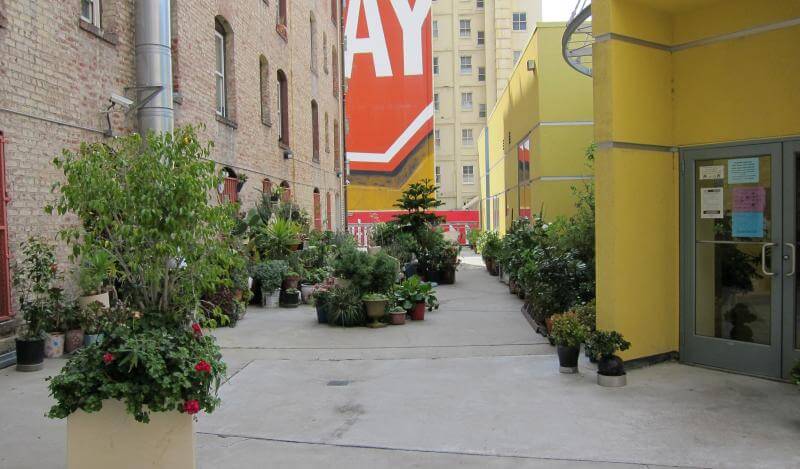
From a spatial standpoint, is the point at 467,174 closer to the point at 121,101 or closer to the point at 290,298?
the point at 290,298

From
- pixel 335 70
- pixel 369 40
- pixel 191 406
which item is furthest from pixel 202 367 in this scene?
pixel 369 40

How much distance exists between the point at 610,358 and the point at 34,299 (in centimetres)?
658

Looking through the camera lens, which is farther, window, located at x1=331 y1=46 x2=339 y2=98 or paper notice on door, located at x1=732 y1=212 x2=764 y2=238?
window, located at x1=331 y1=46 x2=339 y2=98

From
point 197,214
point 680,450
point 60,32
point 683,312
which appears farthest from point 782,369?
point 60,32

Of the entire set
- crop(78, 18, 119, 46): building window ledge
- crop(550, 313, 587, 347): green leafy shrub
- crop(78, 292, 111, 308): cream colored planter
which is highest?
crop(78, 18, 119, 46): building window ledge

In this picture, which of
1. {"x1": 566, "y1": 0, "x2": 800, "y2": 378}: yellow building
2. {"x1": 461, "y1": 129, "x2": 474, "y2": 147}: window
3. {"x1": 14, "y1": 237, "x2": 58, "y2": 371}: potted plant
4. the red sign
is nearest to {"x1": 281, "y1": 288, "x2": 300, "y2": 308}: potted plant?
{"x1": 14, "y1": 237, "x2": 58, "y2": 371}: potted plant

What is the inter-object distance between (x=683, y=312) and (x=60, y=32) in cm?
815

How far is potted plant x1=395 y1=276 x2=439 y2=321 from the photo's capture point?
35.9ft

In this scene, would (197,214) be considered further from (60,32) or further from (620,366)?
(60,32)

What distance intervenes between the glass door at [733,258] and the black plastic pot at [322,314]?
559 centimetres

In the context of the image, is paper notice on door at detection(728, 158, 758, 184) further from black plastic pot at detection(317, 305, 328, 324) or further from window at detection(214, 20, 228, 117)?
window at detection(214, 20, 228, 117)

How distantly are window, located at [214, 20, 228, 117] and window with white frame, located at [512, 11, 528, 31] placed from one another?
3900 centimetres

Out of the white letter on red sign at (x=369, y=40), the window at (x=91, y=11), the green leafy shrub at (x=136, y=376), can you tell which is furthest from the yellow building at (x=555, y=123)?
the white letter on red sign at (x=369, y=40)

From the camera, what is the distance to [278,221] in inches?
555
